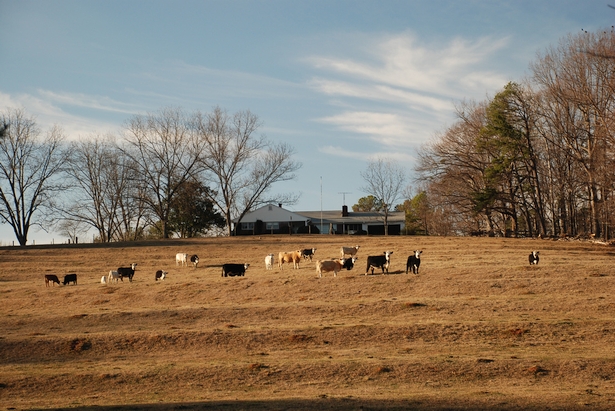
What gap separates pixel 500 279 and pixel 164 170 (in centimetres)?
5541

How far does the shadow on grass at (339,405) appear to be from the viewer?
15.5 metres

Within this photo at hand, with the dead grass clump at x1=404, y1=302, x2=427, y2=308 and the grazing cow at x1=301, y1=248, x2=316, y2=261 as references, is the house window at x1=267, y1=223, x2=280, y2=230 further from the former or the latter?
the dead grass clump at x1=404, y1=302, x2=427, y2=308

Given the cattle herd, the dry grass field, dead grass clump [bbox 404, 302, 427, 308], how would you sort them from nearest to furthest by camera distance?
the dry grass field, dead grass clump [bbox 404, 302, 427, 308], the cattle herd

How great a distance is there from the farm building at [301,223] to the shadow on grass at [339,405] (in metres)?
76.1

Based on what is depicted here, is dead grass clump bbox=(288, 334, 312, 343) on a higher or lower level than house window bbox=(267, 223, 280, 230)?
lower

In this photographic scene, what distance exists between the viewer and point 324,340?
2345 centimetres

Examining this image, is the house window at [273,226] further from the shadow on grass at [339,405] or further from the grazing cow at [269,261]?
the shadow on grass at [339,405]

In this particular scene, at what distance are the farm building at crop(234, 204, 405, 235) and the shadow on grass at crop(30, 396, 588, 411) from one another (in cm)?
7611

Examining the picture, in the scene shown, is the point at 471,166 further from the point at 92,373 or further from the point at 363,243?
the point at 92,373

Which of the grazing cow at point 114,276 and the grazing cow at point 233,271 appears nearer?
the grazing cow at point 233,271

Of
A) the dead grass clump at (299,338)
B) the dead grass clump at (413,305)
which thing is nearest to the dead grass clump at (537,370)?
the dead grass clump at (299,338)

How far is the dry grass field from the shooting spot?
1750 centimetres

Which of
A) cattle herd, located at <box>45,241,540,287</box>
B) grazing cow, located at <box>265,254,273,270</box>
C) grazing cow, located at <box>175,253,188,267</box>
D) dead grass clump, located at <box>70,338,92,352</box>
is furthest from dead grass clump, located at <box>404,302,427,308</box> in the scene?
grazing cow, located at <box>175,253,188,267</box>

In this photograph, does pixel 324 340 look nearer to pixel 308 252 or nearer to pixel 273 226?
pixel 308 252
